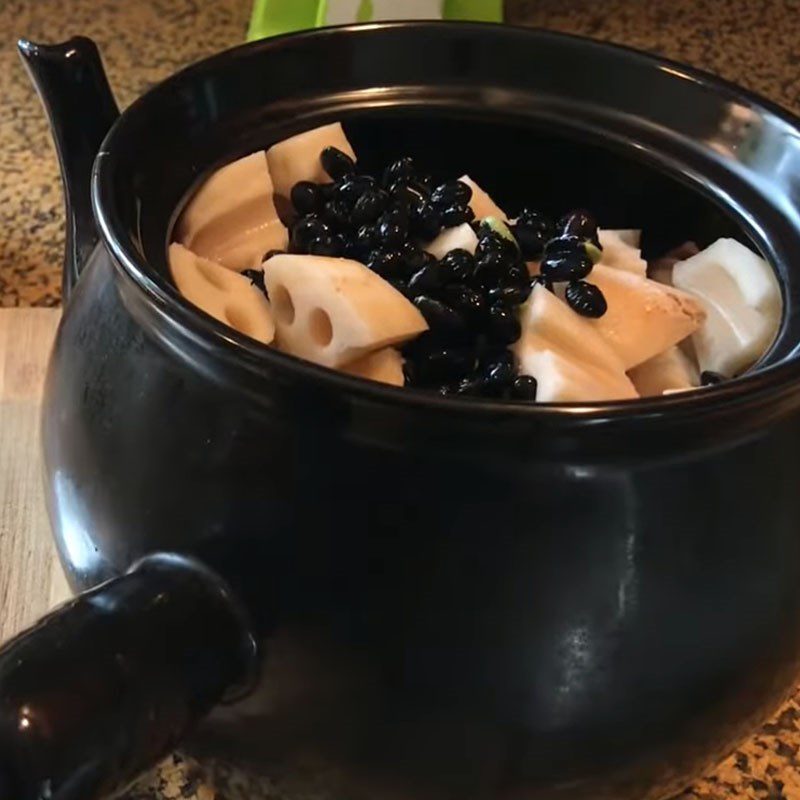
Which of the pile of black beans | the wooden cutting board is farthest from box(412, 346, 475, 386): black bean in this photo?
the wooden cutting board

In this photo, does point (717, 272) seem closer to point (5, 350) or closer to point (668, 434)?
point (668, 434)

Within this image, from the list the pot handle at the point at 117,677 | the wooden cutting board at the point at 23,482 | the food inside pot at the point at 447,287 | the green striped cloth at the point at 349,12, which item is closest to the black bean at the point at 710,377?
the food inside pot at the point at 447,287

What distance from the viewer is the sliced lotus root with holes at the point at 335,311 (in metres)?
0.46

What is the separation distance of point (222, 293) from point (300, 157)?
0.33 ft

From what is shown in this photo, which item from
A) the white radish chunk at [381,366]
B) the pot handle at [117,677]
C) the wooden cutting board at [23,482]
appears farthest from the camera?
the wooden cutting board at [23,482]

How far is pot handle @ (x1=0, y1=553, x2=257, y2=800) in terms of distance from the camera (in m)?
0.37

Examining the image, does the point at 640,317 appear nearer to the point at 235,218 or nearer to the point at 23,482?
the point at 235,218

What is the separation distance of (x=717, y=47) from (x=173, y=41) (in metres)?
0.52

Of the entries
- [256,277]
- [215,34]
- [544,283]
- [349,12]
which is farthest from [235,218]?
[215,34]

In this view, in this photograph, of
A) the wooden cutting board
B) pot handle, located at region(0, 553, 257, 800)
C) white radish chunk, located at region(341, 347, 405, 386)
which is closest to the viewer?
pot handle, located at region(0, 553, 257, 800)

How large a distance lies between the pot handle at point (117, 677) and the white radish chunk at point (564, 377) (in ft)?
0.44

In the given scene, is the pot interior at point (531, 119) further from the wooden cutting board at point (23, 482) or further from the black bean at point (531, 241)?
the wooden cutting board at point (23, 482)

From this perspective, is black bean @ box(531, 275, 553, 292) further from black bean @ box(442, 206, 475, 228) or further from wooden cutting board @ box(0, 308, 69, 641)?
wooden cutting board @ box(0, 308, 69, 641)

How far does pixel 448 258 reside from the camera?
1.65 ft
